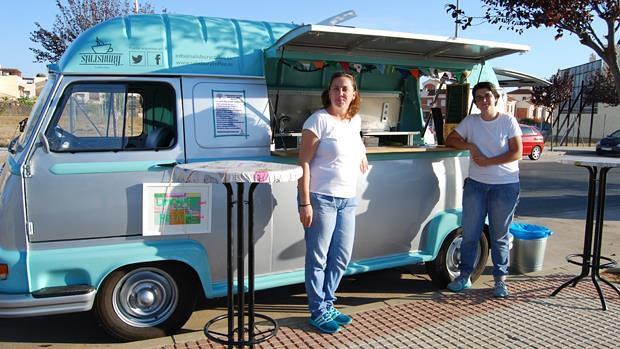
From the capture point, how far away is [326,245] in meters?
3.83

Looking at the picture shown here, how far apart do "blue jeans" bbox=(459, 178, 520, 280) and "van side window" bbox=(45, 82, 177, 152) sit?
268cm

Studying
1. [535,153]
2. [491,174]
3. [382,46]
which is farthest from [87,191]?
[535,153]

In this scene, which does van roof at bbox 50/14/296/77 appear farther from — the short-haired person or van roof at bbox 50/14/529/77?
the short-haired person

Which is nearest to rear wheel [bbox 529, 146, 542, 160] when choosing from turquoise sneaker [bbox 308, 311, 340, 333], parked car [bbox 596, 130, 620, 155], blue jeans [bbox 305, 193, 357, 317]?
parked car [bbox 596, 130, 620, 155]

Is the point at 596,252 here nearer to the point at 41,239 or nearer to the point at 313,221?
the point at 313,221

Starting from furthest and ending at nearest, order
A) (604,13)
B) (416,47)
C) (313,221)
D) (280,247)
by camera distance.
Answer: (604,13), (416,47), (280,247), (313,221)

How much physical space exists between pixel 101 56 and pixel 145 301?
184 centimetres

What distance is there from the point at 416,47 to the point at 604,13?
1.99 meters

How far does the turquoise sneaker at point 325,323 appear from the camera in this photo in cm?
388

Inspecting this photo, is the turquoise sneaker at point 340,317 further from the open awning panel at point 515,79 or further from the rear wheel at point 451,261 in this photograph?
the open awning panel at point 515,79

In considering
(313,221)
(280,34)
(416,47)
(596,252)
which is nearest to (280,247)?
(313,221)

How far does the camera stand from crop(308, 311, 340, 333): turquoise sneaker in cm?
388

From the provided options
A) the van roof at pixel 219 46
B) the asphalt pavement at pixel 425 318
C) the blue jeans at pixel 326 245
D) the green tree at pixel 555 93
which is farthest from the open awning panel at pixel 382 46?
the green tree at pixel 555 93

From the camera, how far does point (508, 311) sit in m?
4.39
